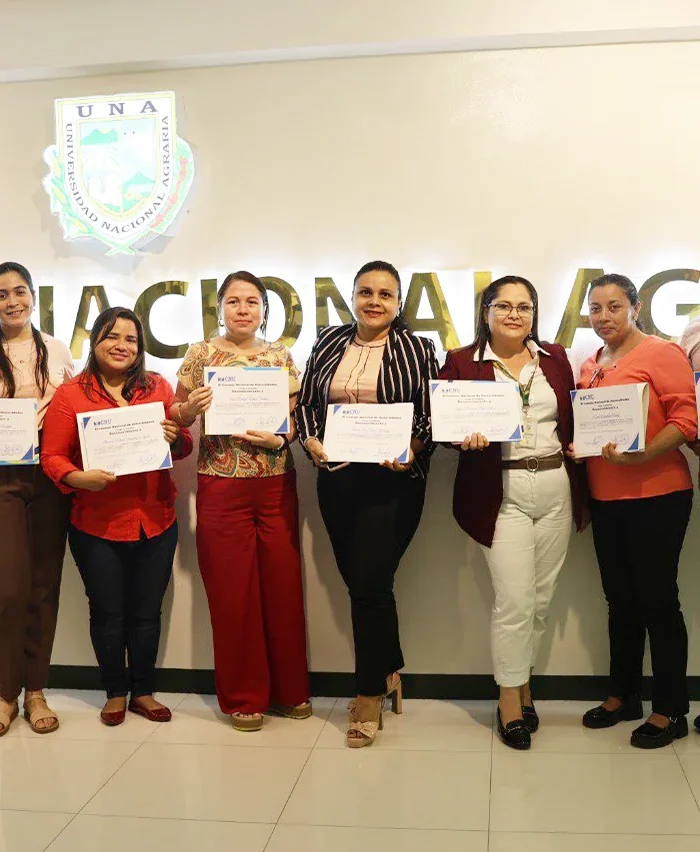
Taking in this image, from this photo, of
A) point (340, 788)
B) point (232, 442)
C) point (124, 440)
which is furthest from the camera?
point (232, 442)

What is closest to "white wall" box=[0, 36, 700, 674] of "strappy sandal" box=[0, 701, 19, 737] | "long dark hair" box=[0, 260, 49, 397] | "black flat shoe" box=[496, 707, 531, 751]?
"long dark hair" box=[0, 260, 49, 397]

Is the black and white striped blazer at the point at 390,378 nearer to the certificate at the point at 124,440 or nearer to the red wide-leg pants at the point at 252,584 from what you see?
the red wide-leg pants at the point at 252,584

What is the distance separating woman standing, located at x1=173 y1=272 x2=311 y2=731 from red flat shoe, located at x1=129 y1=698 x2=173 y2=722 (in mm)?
247

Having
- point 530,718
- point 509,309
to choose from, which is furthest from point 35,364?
point 530,718

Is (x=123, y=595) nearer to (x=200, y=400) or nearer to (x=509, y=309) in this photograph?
(x=200, y=400)

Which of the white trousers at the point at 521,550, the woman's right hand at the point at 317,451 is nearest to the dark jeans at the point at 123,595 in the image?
the woman's right hand at the point at 317,451

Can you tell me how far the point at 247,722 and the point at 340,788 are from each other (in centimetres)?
61

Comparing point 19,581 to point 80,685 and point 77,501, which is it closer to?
point 77,501

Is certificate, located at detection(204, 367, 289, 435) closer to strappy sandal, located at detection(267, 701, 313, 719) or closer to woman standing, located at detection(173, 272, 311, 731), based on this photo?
woman standing, located at detection(173, 272, 311, 731)

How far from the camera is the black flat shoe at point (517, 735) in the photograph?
2799 millimetres

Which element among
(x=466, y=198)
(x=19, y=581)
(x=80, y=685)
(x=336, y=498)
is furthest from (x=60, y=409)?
(x=466, y=198)

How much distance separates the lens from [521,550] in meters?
2.83

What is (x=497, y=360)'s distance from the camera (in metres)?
2.88

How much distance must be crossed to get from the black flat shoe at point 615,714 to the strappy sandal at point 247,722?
1253 mm
